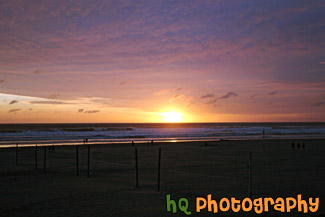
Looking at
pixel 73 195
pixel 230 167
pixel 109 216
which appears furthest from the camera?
pixel 230 167

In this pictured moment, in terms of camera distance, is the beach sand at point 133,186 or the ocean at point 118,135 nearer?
the beach sand at point 133,186

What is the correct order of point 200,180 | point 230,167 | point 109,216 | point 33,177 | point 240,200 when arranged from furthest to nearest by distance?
point 230,167, point 33,177, point 200,180, point 240,200, point 109,216

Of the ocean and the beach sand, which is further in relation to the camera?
the ocean

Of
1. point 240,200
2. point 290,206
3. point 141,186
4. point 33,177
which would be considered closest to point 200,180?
point 141,186

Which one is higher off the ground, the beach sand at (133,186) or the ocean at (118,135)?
the ocean at (118,135)

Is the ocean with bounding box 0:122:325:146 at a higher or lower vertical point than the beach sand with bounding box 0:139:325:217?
higher

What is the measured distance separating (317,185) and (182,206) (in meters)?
7.44

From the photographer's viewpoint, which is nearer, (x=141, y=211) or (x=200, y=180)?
(x=141, y=211)

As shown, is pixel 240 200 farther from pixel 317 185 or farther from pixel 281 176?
pixel 281 176

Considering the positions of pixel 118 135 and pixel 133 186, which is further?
pixel 118 135

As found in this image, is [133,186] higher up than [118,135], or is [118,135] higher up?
[118,135]

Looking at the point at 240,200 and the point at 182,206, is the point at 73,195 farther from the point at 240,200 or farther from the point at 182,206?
the point at 240,200

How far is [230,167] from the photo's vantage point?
23016 mm

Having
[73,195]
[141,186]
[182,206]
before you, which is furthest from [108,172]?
[182,206]
